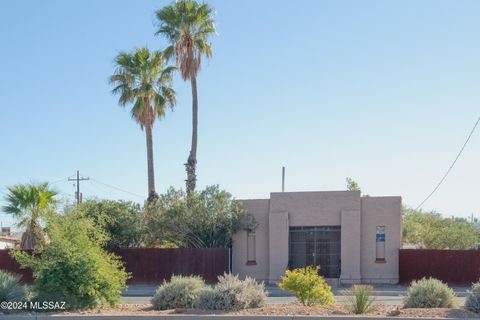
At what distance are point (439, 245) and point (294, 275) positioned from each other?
22.9 metres

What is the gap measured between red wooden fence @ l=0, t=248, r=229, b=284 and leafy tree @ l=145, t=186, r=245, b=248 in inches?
42.1

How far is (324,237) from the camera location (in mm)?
31906

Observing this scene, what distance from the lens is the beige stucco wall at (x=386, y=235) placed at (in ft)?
102

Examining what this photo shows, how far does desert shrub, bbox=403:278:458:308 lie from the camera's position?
612 inches

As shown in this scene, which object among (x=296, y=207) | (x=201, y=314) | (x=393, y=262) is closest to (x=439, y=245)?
(x=393, y=262)

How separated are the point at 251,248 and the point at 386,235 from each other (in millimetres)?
6006

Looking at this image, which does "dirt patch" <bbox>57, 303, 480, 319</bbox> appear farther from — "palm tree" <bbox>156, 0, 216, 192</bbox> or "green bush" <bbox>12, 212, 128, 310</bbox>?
"palm tree" <bbox>156, 0, 216, 192</bbox>

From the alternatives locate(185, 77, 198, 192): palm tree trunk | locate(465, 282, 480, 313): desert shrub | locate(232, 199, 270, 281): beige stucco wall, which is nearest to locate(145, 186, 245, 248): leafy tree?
locate(232, 199, 270, 281): beige stucco wall

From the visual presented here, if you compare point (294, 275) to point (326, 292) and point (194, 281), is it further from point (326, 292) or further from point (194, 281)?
point (194, 281)

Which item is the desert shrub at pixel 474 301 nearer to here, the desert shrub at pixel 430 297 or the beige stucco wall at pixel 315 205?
the desert shrub at pixel 430 297

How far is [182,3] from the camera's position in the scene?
3803 cm

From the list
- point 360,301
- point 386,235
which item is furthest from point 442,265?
point 360,301

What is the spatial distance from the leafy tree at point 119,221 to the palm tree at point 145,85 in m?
5.59

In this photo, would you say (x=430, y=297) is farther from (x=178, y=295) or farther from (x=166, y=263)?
(x=166, y=263)
